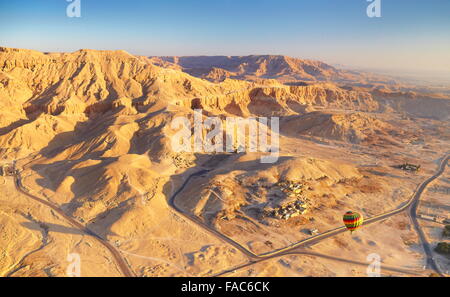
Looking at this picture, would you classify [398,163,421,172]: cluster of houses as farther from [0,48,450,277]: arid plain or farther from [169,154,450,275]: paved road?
[169,154,450,275]: paved road

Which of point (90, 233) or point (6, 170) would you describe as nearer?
point (90, 233)

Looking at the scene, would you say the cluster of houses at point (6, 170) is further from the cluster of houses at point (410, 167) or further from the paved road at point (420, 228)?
the cluster of houses at point (410, 167)

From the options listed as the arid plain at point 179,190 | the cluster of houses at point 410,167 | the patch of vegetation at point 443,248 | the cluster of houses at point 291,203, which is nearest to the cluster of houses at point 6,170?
the arid plain at point 179,190

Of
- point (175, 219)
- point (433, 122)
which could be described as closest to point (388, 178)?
point (175, 219)

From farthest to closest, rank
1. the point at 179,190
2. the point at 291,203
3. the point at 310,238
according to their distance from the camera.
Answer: the point at 179,190 → the point at 291,203 → the point at 310,238

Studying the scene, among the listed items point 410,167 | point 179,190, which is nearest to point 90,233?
point 179,190

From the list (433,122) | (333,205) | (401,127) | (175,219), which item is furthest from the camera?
(433,122)

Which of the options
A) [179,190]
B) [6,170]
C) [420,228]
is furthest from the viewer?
[6,170]

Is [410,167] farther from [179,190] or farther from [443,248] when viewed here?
[179,190]
